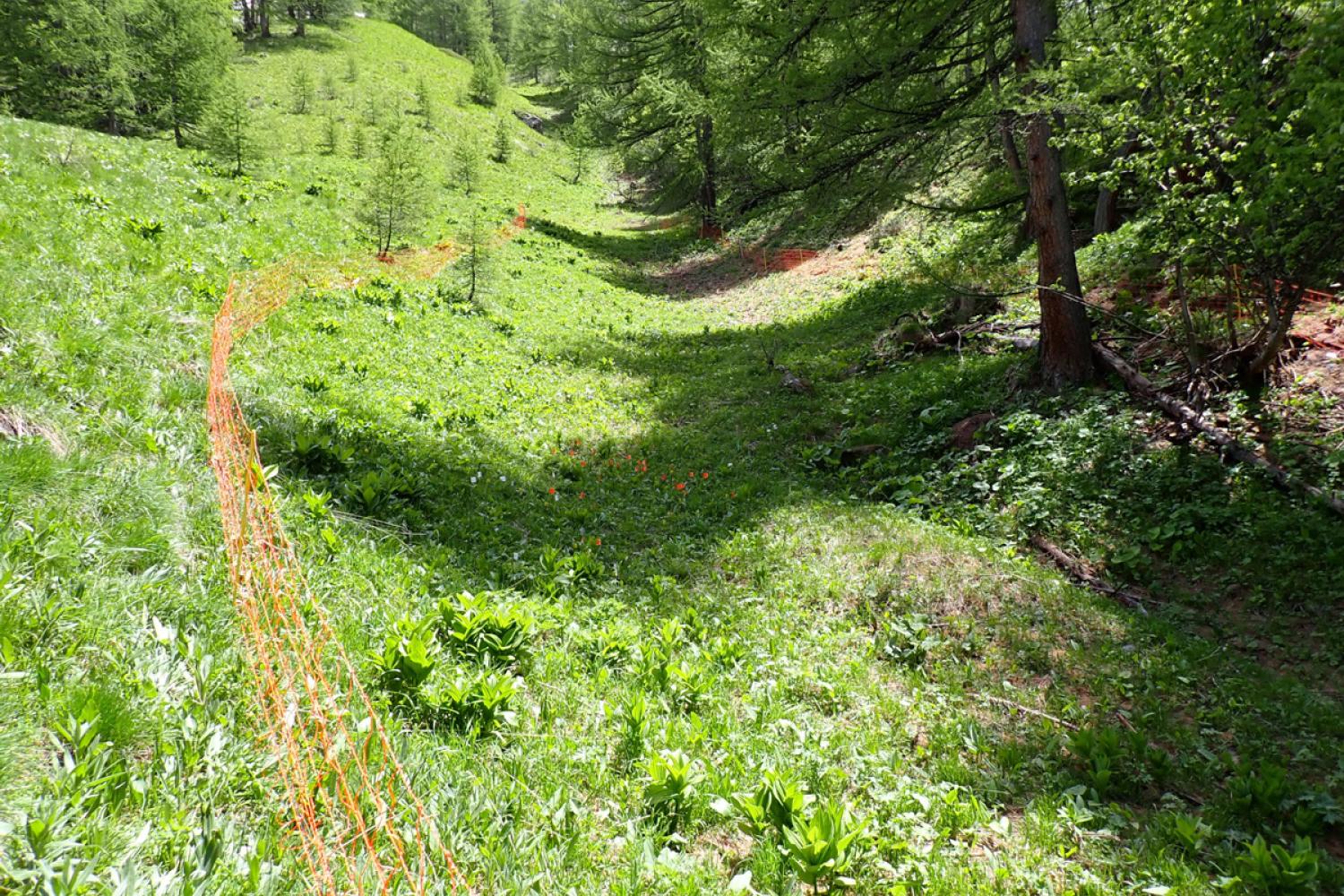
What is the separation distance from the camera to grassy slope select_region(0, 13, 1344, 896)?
3.02 m

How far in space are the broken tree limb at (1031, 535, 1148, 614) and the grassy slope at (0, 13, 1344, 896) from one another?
1.14ft

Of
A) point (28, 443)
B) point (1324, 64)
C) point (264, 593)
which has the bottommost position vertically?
point (264, 593)

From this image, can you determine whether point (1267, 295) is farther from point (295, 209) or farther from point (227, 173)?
point (227, 173)

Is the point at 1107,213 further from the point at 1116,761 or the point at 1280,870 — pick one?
the point at 1280,870

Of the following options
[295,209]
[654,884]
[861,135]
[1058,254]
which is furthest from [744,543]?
[295,209]

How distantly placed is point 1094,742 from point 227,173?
21861 mm

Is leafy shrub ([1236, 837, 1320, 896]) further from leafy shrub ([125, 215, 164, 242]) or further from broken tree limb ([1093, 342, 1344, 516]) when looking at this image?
leafy shrub ([125, 215, 164, 242])

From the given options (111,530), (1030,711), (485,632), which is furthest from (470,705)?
(1030,711)

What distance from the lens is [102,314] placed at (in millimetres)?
7230

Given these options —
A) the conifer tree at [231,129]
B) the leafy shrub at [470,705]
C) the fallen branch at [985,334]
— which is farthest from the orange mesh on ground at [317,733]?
the conifer tree at [231,129]

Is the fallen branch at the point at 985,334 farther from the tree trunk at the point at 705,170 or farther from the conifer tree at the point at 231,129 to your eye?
the conifer tree at the point at 231,129

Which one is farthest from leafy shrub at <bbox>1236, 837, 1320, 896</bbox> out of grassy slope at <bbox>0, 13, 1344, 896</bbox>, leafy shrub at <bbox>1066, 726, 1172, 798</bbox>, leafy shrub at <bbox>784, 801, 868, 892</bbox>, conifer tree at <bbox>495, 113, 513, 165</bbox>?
conifer tree at <bbox>495, 113, 513, 165</bbox>

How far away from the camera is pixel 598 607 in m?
5.70

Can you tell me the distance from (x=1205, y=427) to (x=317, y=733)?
29.3 ft
